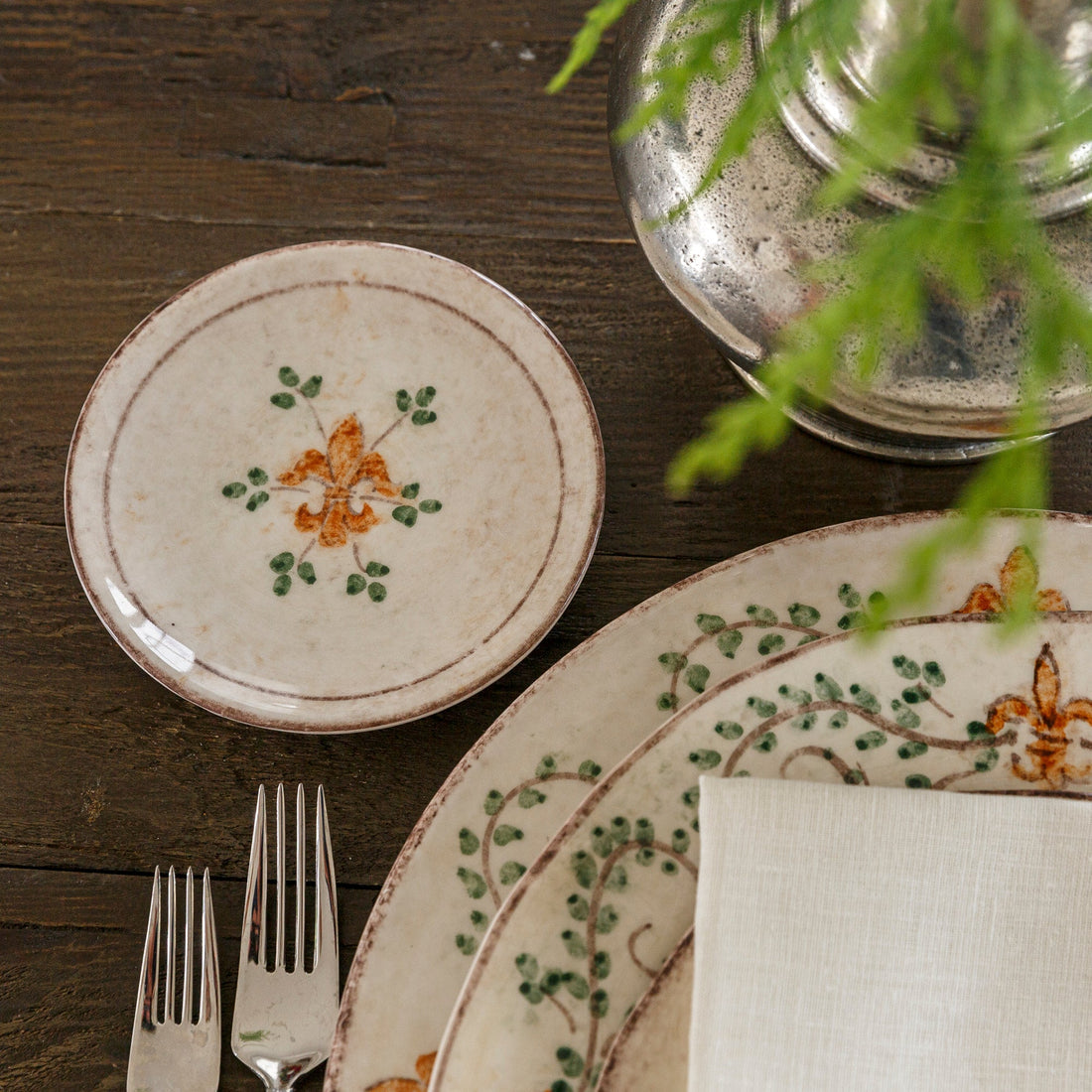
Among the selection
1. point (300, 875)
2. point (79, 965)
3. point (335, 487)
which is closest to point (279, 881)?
point (300, 875)

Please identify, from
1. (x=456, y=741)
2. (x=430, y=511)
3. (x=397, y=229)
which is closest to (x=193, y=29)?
(x=397, y=229)

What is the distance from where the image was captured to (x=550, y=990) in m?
0.43

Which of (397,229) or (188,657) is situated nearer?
(188,657)

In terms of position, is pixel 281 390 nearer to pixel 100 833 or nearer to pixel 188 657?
pixel 188 657

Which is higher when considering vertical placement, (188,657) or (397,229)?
(397,229)

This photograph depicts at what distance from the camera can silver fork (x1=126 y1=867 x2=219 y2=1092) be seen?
1.73 feet

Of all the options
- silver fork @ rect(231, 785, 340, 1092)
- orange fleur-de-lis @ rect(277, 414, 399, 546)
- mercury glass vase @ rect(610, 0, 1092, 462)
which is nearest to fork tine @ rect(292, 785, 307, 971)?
silver fork @ rect(231, 785, 340, 1092)

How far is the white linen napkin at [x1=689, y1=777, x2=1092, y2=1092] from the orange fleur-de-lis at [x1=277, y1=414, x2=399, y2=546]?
30cm

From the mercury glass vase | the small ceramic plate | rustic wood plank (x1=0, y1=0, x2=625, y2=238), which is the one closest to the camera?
the mercury glass vase

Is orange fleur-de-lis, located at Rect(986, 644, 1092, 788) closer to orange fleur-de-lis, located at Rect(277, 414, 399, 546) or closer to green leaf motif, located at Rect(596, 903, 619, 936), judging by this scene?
green leaf motif, located at Rect(596, 903, 619, 936)

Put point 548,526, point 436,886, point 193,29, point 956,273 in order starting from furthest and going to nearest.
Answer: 1. point 193,29
2. point 548,526
3. point 436,886
4. point 956,273

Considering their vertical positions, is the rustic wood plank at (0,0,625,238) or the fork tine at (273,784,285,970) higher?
the rustic wood plank at (0,0,625,238)

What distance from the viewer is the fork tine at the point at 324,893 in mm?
537

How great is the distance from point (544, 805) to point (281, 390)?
1.04 ft
